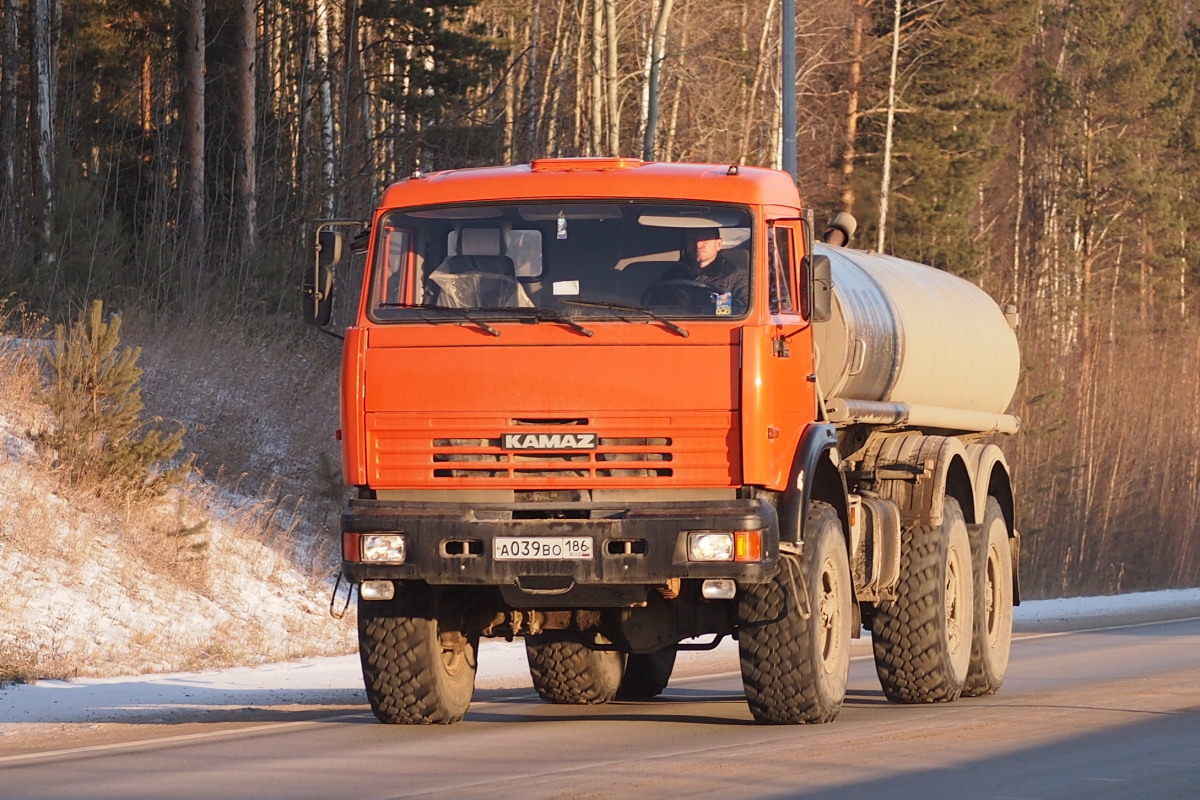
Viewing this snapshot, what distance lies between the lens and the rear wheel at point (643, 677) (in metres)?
12.9

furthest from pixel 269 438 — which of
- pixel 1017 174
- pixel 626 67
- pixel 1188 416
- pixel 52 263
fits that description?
pixel 1017 174

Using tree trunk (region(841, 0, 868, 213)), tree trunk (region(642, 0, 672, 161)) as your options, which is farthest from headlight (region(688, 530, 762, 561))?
tree trunk (region(841, 0, 868, 213))

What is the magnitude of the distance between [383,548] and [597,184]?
2251mm

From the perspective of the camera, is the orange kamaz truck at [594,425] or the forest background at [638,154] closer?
the orange kamaz truck at [594,425]

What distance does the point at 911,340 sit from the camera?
42.2ft

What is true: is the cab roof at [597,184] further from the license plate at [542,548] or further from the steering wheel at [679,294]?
the license plate at [542,548]

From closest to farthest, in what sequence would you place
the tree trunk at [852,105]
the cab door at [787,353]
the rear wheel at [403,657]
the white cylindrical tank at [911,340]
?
the cab door at [787,353]
the rear wheel at [403,657]
the white cylindrical tank at [911,340]
the tree trunk at [852,105]

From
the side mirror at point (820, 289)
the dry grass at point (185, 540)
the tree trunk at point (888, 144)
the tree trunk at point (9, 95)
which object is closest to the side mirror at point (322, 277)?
the side mirror at point (820, 289)

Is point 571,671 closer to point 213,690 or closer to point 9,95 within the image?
point 213,690

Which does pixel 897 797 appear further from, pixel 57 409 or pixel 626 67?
pixel 626 67

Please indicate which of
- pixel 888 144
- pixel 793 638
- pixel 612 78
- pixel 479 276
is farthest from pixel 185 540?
pixel 888 144

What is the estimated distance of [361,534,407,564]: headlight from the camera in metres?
9.70

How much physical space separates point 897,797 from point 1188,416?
42147 millimetres

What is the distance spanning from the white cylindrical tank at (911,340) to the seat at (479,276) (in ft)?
6.36
